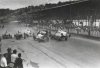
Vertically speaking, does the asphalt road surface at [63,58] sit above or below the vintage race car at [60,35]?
below

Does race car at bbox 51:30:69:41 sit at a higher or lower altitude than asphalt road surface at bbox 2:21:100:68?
higher

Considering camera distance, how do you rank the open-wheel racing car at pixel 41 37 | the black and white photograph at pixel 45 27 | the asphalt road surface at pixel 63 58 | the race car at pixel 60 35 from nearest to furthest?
the asphalt road surface at pixel 63 58 < the black and white photograph at pixel 45 27 < the race car at pixel 60 35 < the open-wheel racing car at pixel 41 37

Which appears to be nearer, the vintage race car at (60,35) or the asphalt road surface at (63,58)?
the asphalt road surface at (63,58)

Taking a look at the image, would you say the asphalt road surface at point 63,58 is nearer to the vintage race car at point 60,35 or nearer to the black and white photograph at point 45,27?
the black and white photograph at point 45,27

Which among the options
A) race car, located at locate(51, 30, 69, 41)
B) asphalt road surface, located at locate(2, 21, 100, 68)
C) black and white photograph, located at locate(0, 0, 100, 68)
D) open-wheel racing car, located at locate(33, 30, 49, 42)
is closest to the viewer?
asphalt road surface, located at locate(2, 21, 100, 68)

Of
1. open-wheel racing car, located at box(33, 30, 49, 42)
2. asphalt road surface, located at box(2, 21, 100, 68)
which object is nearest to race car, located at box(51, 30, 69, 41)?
open-wheel racing car, located at box(33, 30, 49, 42)

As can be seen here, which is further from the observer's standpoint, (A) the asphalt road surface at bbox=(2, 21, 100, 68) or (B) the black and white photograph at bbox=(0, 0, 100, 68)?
(B) the black and white photograph at bbox=(0, 0, 100, 68)

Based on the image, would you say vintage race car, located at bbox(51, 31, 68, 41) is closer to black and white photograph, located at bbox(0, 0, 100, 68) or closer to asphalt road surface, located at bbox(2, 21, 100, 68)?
black and white photograph, located at bbox(0, 0, 100, 68)

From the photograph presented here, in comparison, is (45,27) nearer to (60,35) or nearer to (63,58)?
(63,58)

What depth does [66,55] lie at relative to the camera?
6934mm

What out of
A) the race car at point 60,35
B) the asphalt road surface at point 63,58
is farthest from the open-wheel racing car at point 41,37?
the asphalt road surface at point 63,58

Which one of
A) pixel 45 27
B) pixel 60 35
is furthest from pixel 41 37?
pixel 45 27

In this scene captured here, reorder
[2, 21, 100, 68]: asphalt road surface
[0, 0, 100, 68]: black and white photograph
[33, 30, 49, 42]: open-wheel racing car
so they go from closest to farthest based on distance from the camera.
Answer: [2, 21, 100, 68]: asphalt road surface
[0, 0, 100, 68]: black and white photograph
[33, 30, 49, 42]: open-wheel racing car

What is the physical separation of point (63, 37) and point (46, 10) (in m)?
2.57
